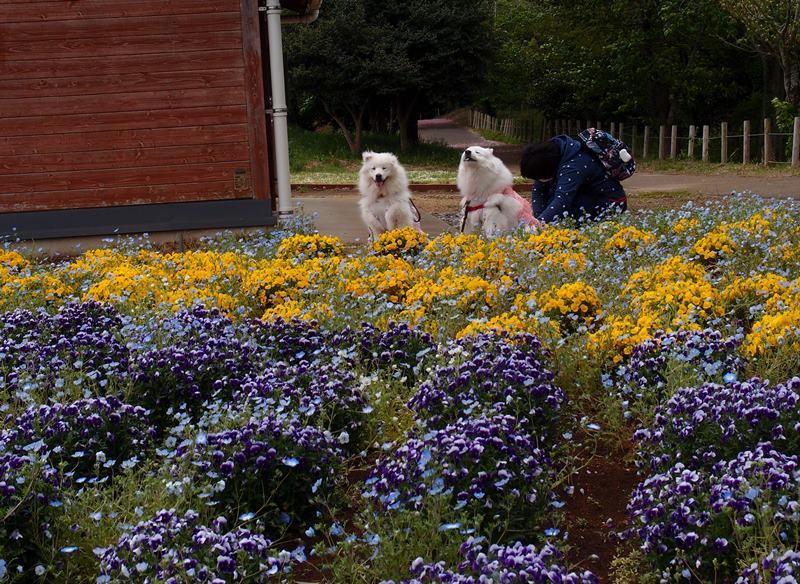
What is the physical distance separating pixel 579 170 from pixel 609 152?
0.34 m

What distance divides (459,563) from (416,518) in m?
0.21

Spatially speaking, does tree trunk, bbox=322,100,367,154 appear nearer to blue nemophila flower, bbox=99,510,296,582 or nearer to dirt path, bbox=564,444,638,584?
dirt path, bbox=564,444,638,584

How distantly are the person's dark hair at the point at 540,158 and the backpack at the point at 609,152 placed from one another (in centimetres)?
29

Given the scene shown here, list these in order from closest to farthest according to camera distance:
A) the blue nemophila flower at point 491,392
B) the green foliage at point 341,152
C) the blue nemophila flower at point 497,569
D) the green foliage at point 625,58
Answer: the blue nemophila flower at point 497,569 < the blue nemophila flower at point 491,392 < the green foliage at point 341,152 < the green foliage at point 625,58

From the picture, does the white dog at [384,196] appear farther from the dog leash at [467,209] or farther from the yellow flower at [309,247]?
the yellow flower at [309,247]

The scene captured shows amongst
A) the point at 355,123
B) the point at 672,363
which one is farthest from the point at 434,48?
the point at 672,363

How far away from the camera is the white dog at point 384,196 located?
960 centimetres

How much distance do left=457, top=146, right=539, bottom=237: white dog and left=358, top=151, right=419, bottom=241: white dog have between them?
2.16ft

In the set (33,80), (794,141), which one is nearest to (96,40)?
(33,80)

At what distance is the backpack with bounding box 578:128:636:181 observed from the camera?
877cm

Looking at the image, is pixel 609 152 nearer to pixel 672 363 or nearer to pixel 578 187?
pixel 578 187

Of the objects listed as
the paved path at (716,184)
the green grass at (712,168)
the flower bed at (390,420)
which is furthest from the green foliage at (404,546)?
the green grass at (712,168)

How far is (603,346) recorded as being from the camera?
4.64 metres

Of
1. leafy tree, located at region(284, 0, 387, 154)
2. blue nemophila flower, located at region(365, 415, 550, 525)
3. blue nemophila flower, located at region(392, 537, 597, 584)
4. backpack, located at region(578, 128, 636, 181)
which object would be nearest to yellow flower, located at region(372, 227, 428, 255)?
backpack, located at region(578, 128, 636, 181)
